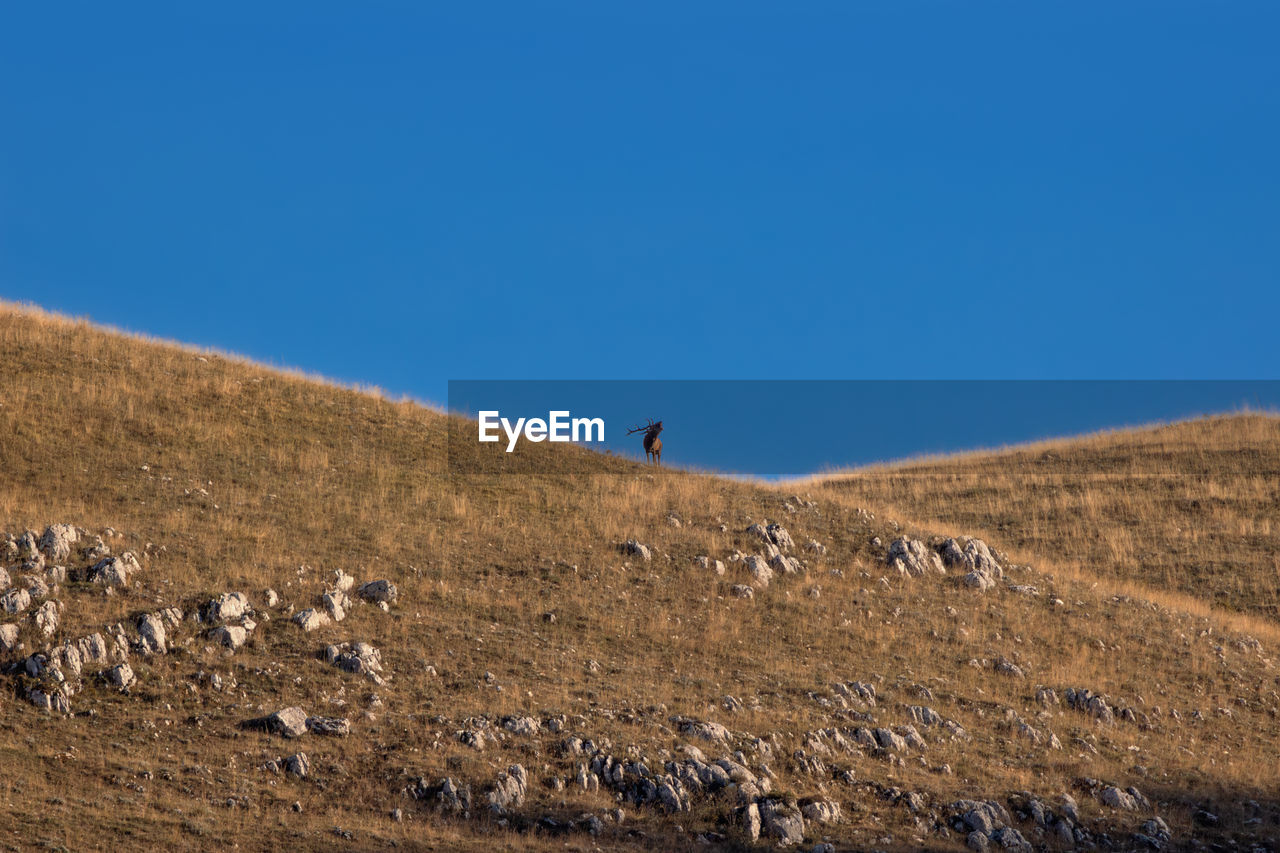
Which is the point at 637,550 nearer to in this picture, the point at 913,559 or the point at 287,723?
the point at 913,559

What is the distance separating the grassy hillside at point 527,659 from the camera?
60.3 ft

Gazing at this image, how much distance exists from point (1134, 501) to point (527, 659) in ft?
103

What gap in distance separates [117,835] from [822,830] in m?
9.57

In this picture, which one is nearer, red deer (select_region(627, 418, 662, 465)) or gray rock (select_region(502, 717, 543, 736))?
gray rock (select_region(502, 717, 543, 736))

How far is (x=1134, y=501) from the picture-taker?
157ft

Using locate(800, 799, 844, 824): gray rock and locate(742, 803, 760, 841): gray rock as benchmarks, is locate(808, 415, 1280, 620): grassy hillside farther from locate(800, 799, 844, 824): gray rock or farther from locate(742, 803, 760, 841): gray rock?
locate(742, 803, 760, 841): gray rock

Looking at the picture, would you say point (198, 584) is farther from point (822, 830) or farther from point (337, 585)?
point (822, 830)

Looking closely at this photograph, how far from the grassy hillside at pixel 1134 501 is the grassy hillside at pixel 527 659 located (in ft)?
15.5

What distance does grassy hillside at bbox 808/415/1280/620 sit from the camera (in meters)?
41.1

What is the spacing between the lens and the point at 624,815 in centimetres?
1858

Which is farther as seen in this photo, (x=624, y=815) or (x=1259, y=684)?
(x=1259, y=684)

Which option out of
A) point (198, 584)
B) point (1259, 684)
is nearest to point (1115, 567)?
point (1259, 684)

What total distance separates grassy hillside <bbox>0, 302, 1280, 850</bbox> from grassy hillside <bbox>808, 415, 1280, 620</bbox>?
15.5 ft

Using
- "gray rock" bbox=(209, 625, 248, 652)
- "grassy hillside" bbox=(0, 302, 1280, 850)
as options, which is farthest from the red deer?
"gray rock" bbox=(209, 625, 248, 652)
